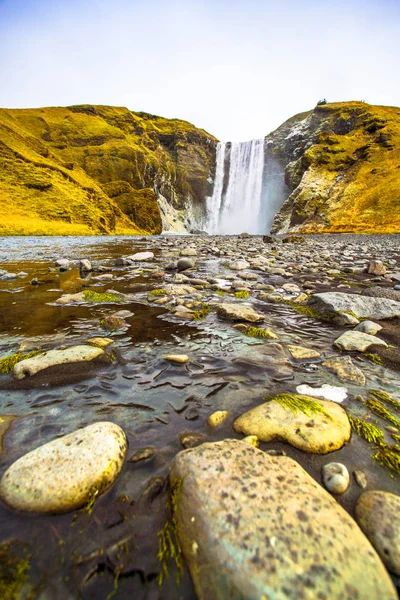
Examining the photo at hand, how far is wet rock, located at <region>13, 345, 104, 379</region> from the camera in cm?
232

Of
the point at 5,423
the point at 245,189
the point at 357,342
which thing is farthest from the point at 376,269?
the point at 245,189

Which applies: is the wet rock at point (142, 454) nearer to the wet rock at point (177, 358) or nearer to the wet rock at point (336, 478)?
the wet rock at point (336, 478)

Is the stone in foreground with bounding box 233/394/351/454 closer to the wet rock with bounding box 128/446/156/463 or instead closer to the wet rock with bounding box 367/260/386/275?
the wet rock with bounding box 128/446/156/463

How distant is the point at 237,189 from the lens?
225 feet

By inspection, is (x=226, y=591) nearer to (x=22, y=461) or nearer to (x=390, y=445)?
(x=22, y=461)

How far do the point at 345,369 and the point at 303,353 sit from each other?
46cm

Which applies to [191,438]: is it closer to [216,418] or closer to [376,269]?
[216,418]

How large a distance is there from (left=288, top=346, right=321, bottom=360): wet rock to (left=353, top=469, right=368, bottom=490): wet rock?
1393 mm

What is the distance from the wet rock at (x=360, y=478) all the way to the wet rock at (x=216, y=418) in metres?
0.82

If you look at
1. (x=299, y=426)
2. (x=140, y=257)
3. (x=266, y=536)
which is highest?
(x=266, y=536)

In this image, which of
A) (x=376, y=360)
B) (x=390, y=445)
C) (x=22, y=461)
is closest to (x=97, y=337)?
(x=22, y=461)

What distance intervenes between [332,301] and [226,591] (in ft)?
13.0

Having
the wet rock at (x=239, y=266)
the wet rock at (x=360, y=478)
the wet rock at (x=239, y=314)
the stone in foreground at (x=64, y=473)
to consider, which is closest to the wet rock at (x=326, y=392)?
the wet rock at (x=360, y=478)

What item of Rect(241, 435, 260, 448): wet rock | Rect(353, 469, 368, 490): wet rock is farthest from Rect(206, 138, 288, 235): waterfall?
Rect(353, 469, 368, 490): wet rock
